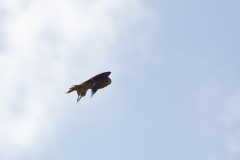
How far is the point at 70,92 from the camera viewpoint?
66.5 m

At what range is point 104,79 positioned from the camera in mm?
67125

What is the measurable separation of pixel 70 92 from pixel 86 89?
1844 millimetres

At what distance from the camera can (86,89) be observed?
216 ft

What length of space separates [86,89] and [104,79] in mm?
2451
